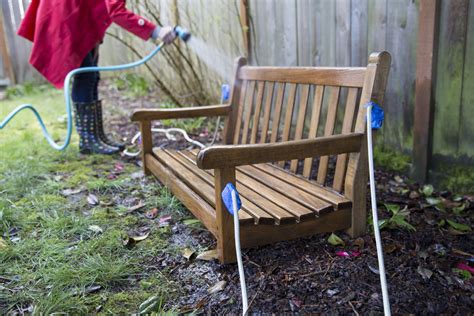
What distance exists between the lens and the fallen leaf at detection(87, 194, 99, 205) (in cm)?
287

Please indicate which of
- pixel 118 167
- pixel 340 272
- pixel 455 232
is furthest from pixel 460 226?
pixel 118 167

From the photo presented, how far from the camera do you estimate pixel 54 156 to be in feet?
12.6

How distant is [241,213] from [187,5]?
329 centimetres

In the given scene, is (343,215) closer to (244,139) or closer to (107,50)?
(244,139)

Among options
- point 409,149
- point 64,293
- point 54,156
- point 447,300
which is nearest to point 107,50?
point 54,156

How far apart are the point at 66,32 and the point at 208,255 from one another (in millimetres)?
2328

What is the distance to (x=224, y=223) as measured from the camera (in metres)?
1.92

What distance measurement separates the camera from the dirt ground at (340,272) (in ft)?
5.56

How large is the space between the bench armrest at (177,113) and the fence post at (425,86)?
125 centimetres

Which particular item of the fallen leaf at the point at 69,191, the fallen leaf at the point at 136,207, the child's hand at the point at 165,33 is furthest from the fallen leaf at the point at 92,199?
the child's hand at the point at 165,33

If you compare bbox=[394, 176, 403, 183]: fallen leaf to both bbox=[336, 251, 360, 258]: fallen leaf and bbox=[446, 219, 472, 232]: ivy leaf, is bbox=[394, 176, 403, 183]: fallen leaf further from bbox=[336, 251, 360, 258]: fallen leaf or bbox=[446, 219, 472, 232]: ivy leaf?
bbox=[336, 251, 360, 258]: fallen leaf

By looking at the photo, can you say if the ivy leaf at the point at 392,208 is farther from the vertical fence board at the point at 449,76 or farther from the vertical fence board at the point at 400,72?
the vertical fence board at the point at 400,72

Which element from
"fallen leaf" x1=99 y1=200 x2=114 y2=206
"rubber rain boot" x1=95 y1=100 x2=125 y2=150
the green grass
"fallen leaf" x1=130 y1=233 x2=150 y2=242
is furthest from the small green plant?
"rubber rain boot" x1=95 y1=100 x2=125 y2=150

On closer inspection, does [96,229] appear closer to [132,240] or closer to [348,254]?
[132,240]
